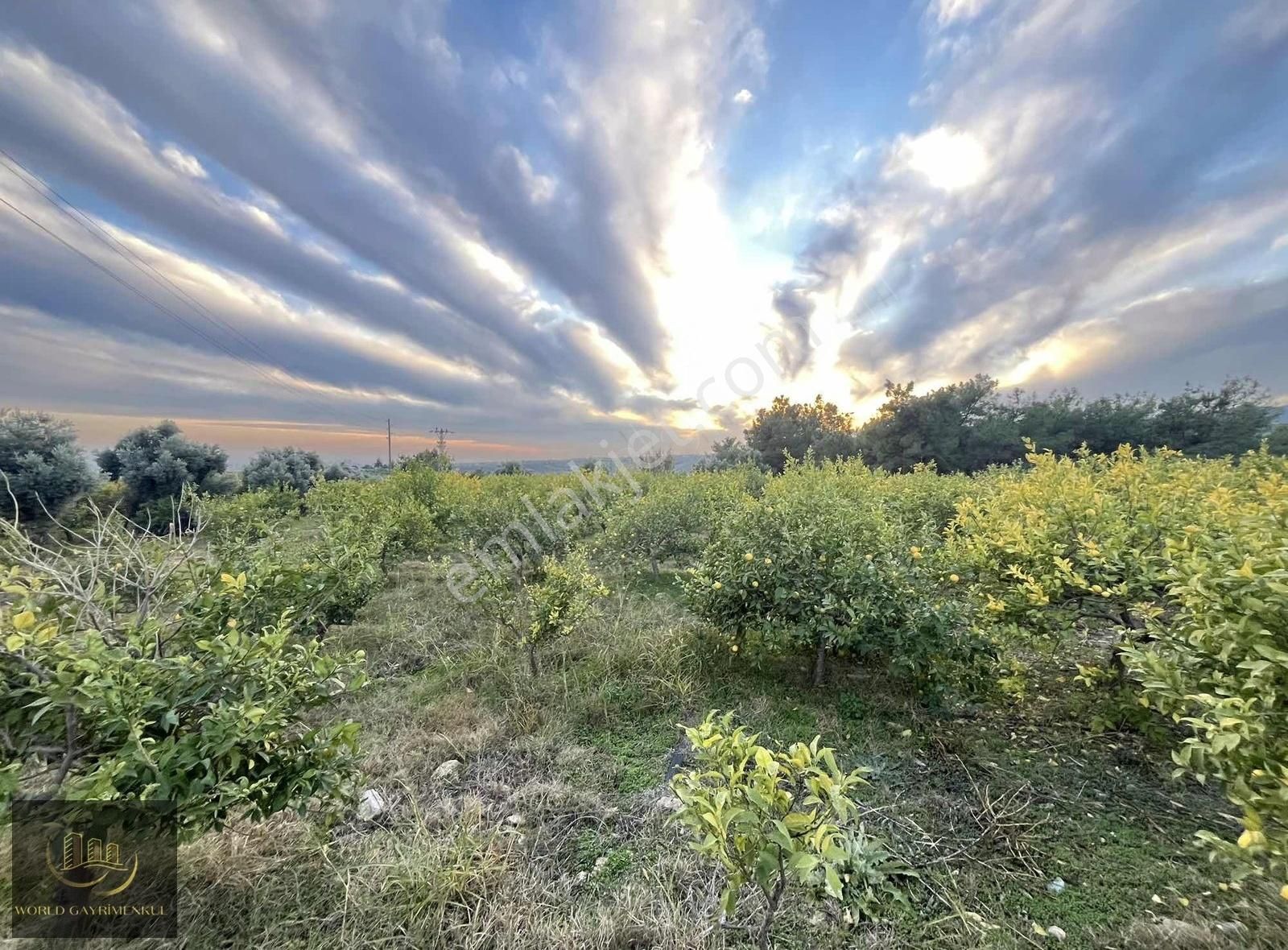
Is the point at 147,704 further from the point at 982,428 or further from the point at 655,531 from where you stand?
the point at 982,428

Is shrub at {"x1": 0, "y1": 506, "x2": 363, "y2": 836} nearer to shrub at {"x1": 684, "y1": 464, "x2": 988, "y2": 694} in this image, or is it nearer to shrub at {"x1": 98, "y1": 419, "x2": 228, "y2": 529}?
shrub at {"x1": 684, "y1": 464, "x2": 988, "y2": 694}

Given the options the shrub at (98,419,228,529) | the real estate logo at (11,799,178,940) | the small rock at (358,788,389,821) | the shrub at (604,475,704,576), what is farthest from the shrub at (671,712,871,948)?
the shrub at (98,419,228,529)

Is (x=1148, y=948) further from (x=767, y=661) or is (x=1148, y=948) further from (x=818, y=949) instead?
(x=767, y=661)

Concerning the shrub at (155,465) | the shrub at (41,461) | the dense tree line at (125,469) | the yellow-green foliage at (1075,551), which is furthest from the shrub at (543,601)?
the shrub at (155,465)

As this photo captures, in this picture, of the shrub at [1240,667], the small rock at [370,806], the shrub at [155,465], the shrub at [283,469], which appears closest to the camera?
the shrub at [1240,667]

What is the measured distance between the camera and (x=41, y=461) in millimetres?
9578

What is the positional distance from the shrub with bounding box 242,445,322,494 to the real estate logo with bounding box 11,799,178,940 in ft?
49.9

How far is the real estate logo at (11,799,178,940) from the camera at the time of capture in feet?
4.67

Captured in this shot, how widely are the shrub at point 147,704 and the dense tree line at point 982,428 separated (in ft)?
50.0

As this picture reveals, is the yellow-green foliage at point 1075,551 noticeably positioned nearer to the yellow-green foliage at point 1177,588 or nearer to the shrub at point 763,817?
the yellow-green foliage at point 1177,588

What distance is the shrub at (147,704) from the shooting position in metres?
1.38

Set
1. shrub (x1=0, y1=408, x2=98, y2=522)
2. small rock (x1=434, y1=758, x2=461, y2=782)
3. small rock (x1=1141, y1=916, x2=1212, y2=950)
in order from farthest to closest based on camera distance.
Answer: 1. shrub (x1=0, y1=408, x2=98, y2=522)
2. small rock (x1=434, y1=758, x2=461, y2=782)
3. small rock (x1=1141, y1=916, x2=1212, y2=950)

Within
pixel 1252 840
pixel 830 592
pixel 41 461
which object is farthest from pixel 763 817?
pixel 41 461

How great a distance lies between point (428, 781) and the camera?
8.27 ft
